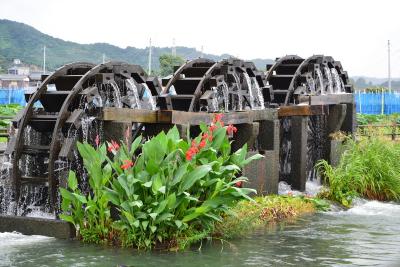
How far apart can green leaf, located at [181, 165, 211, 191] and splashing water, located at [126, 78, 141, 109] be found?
4335mm

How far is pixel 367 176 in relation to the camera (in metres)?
17.0

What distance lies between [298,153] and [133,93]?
5.28 metres

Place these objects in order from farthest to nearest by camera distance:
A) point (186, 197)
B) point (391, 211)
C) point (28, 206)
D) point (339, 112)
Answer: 1. point (339, 112)
2. point (391, 211)
3. point (28, 206)
4. point (186, 197)

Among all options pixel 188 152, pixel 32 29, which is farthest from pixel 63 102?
pixel 32 29

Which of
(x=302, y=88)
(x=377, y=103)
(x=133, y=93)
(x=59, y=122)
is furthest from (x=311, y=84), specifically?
(x=377, y=103)

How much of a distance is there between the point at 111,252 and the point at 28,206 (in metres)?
3.05

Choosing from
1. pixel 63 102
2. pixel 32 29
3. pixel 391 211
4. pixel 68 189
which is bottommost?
pixel 391 211

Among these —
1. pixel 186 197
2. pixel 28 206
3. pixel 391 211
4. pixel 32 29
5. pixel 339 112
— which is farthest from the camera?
pixel 32 29

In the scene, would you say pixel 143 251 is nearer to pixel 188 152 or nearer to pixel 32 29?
pixel 188 152

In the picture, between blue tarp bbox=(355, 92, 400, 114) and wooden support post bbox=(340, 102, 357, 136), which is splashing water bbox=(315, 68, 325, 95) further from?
blue tarp bbox=(355, 92, 400, 114)

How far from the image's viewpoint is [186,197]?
10.4 metres

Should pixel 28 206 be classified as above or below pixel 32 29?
below

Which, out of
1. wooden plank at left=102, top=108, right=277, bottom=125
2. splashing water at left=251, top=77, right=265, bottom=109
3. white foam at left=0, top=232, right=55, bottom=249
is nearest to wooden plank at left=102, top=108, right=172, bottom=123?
wooden plank at left=102, top=108, right=277, bottom=125

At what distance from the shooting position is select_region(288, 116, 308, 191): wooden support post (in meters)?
18.2
